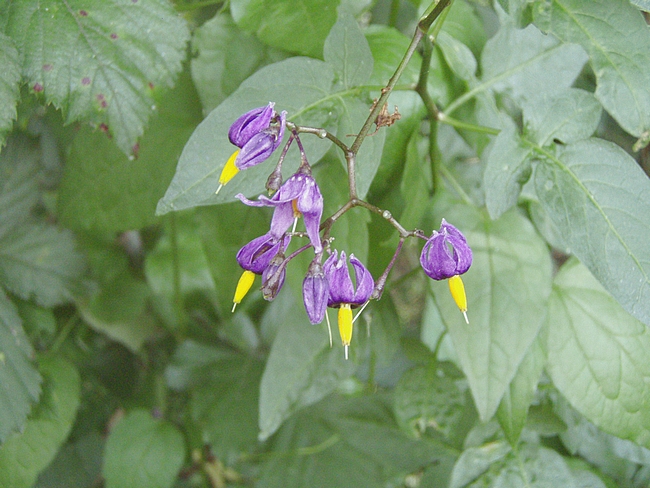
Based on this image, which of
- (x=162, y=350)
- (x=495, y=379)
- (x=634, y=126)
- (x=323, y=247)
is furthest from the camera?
(x=162, y=350)

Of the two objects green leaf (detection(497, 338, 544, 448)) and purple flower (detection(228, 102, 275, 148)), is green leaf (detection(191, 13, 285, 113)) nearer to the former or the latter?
purple flower (detection(228, 102, 275, 148))

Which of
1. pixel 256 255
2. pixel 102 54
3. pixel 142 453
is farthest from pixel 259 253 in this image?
pixel 142 453

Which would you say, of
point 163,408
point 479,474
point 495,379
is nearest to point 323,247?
point 495,379

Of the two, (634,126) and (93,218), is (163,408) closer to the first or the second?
(93,218)

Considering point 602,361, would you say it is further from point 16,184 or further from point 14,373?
point 16,184

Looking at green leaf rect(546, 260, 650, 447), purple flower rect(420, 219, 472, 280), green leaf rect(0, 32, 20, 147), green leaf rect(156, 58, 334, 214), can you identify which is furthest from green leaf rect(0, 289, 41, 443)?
green leaf rect(546, 260, 650, 447)
